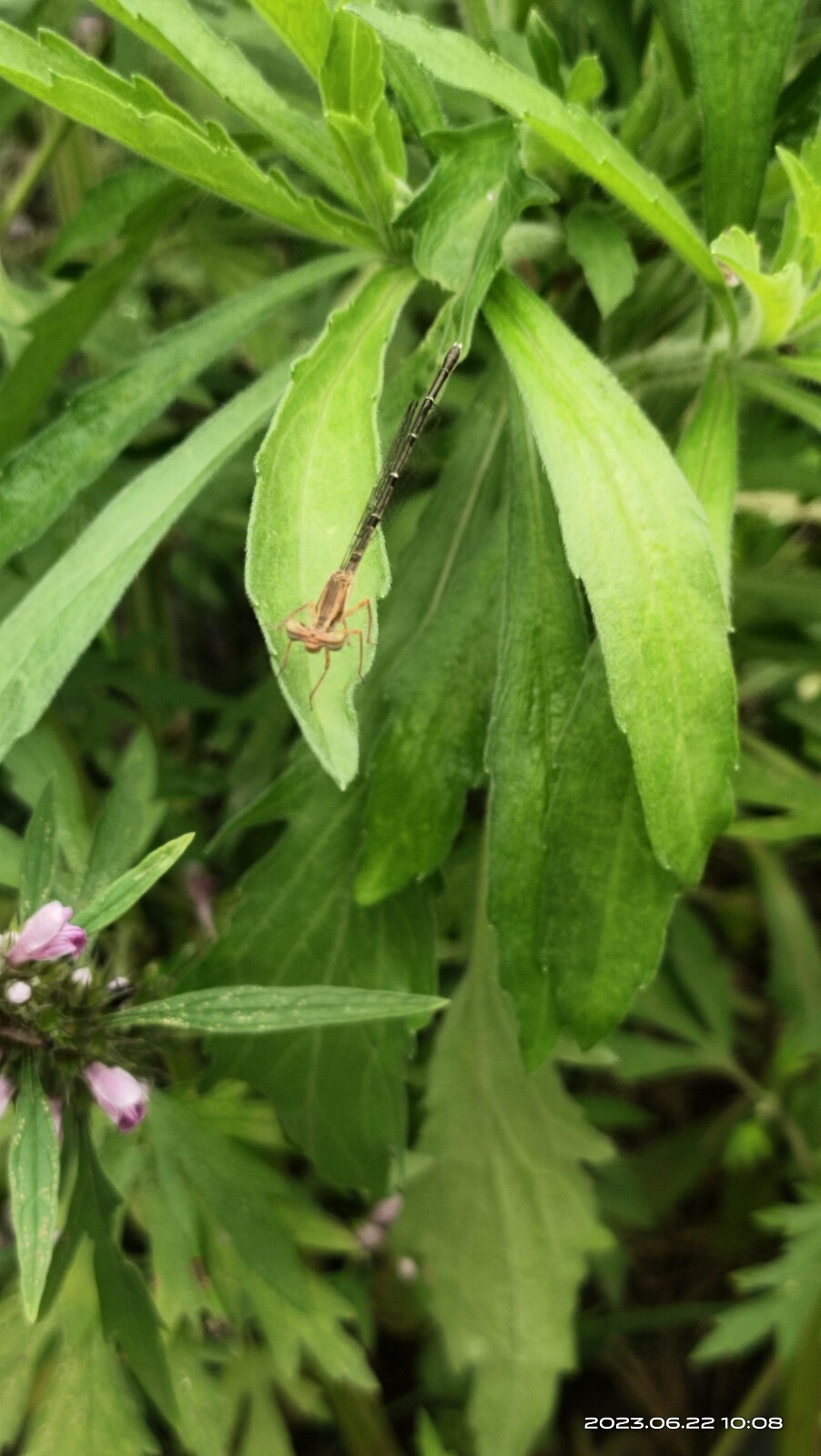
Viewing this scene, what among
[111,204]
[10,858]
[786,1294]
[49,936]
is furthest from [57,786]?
[786,1294]

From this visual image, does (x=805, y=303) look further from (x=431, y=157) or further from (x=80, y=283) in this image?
(x=80, y=283)

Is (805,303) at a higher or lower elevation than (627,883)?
higher

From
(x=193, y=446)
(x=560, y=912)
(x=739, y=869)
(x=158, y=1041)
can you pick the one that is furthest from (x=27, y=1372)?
(x=739, y=869)

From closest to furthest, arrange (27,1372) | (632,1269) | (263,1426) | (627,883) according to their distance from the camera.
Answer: (627,883), (27,1372), (263,1426), (632,1269)

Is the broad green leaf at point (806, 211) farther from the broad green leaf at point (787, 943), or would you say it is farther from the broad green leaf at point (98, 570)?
the broad green leaf at point (787, 943)

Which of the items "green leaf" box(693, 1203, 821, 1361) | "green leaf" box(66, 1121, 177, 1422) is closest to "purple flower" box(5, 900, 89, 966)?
"green leaf" box(66, 1121, 177, 1422)
